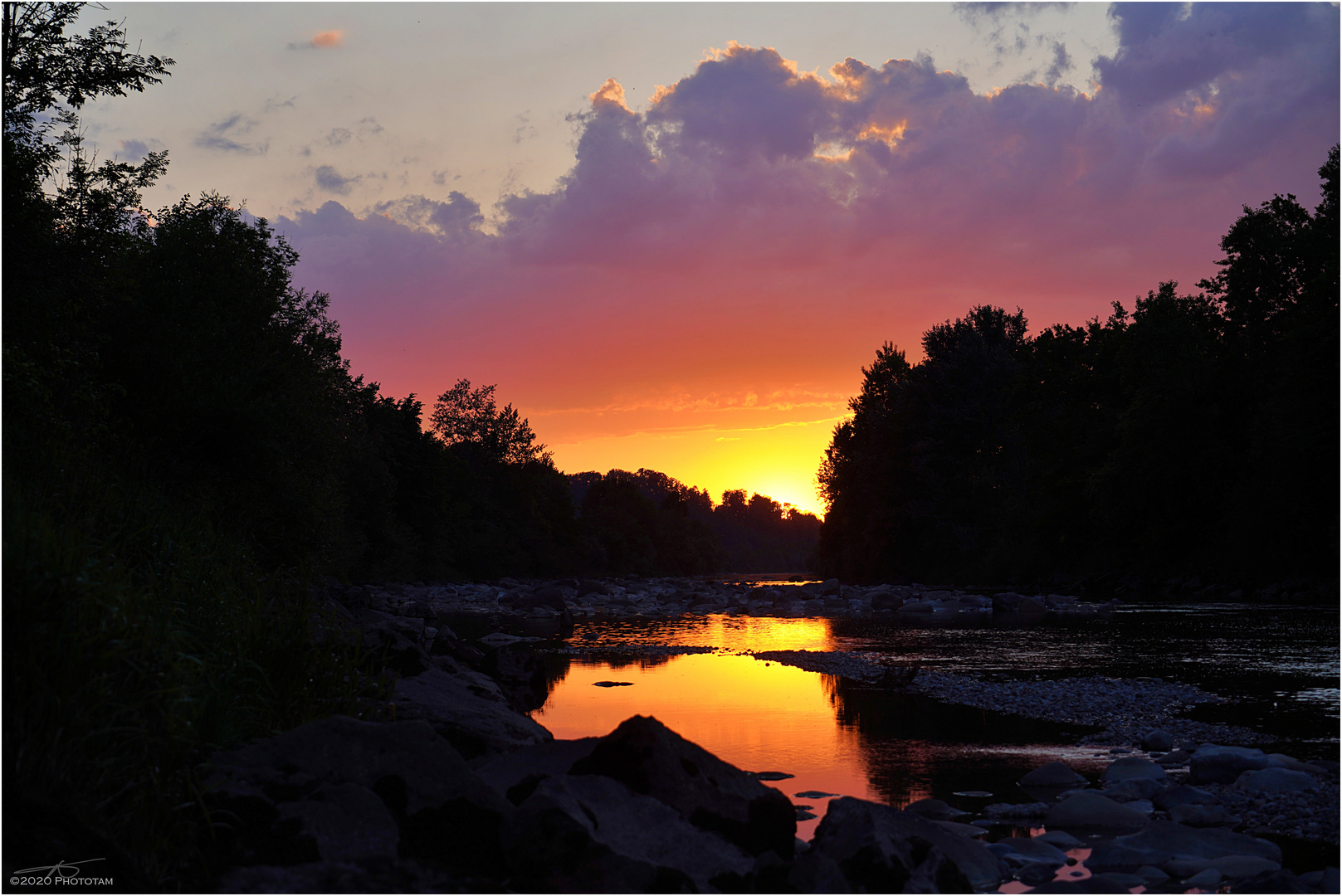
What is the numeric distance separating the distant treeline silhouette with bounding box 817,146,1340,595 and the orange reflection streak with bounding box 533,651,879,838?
20.2m

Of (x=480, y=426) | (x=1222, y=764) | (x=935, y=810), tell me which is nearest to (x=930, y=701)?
(x=1222, y=764)

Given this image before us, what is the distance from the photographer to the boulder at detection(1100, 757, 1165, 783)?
29.0 feet

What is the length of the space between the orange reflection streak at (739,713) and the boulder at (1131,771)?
7.38 ft

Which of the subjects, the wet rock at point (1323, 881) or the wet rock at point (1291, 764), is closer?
the wet rock at point (1323, 881)

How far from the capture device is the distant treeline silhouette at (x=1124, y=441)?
109ft

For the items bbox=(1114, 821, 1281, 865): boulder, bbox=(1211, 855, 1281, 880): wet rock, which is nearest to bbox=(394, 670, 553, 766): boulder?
bbox=(1114, 821, 1281, 865): boulder

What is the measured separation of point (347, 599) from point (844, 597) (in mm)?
28254

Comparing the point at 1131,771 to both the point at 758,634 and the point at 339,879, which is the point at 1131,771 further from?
the point at 758,634

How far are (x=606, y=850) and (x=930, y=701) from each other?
1018 cm

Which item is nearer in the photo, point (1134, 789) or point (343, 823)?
point (343, 823)

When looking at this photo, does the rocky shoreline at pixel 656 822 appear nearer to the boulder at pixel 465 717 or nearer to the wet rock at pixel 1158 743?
the boulder at pixel 465 717

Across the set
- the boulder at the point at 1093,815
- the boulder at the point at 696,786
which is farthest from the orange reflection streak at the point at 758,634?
the boulder at the point at 696,786

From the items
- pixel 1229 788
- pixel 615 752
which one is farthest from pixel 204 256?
pixel 1229 788

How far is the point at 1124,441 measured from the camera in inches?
1809
